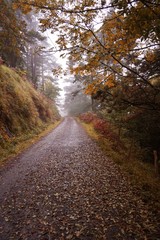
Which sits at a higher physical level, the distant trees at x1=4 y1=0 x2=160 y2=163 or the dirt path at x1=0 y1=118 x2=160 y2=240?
the distant trees at x1=4 y1=0 x2=160 y2=163

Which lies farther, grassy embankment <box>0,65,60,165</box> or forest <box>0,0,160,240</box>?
grassy embankment <box>0,65,60,165</box>

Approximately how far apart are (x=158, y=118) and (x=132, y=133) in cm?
182

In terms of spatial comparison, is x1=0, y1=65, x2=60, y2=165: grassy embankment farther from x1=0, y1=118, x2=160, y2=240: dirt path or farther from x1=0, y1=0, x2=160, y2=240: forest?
x1=0, y1=118, x2=160, y2=240: dirt path

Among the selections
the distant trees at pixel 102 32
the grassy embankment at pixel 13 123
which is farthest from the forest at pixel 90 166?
the grassy embankment at pixel 13 123

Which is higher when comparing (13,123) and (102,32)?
(102,32)

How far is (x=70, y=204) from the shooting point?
4.62 m

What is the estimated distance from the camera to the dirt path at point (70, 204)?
3602 millimetres

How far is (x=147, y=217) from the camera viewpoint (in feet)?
13.3

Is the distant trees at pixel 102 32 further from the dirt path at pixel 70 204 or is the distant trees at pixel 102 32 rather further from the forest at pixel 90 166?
the dirt path at pixel 70 204

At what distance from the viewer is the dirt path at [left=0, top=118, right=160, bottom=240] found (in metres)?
3.60

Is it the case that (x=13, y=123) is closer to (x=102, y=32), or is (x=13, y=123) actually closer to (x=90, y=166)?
(x=90, y=166)

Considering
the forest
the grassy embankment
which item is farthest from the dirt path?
the grassy embankment

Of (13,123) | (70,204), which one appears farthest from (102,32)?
(13,123)

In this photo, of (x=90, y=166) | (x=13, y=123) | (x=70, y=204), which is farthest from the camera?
(x=13, y=123)
